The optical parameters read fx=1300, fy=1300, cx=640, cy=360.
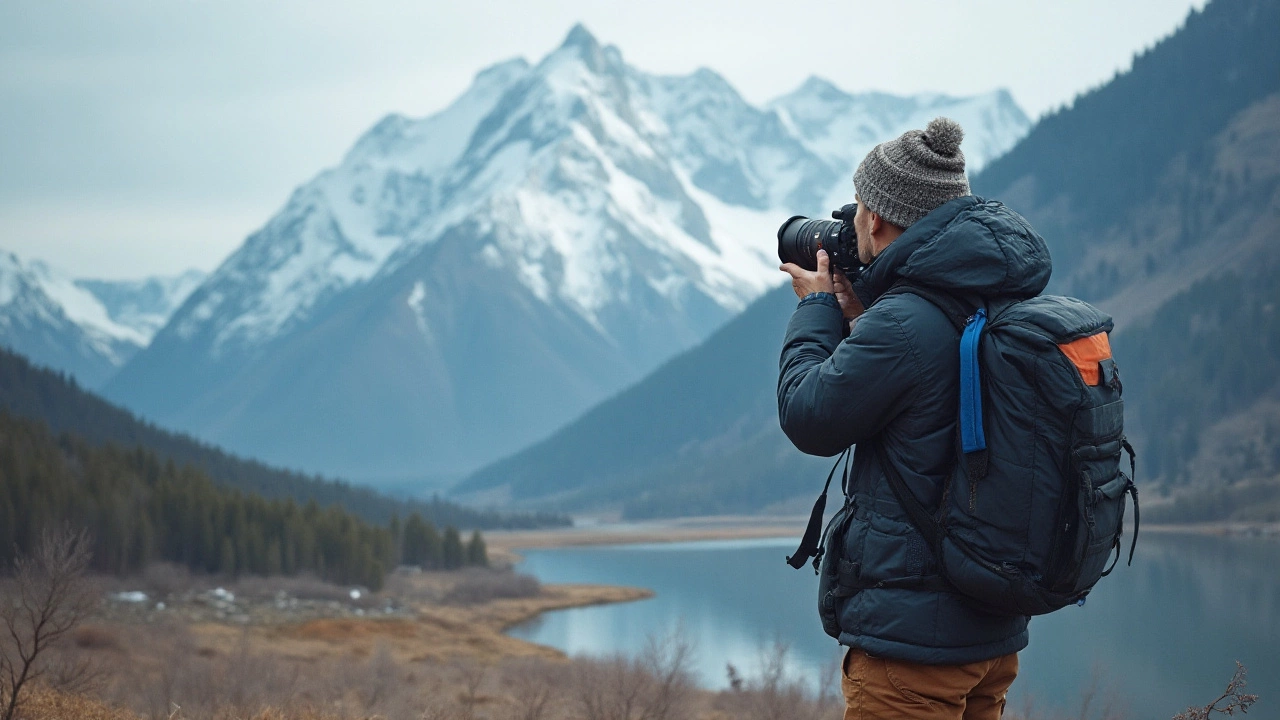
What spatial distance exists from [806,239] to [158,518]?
7134 cm

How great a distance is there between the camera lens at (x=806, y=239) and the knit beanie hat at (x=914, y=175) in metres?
0.32

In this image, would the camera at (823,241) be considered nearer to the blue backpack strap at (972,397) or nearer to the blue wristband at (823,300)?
the blue wristband at (823,300)

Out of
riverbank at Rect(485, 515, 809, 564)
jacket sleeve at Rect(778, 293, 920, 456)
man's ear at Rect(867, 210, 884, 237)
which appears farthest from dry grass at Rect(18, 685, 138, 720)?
riverbank at Rect(485, 515, 809, 564)

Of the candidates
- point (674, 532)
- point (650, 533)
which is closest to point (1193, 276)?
point (674, 532)

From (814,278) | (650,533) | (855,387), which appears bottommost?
(650,533)

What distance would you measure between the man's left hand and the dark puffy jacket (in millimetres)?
484

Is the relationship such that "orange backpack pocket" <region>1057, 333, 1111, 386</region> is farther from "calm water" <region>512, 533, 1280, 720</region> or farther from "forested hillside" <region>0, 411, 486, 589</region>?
"forested hillside" <region>0, 411, 486, 589</region>

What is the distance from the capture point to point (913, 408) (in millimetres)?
4242

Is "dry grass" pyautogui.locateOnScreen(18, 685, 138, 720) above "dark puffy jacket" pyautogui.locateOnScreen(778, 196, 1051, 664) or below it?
below

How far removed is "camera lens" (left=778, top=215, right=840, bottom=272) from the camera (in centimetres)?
482

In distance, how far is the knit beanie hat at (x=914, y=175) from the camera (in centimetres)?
441

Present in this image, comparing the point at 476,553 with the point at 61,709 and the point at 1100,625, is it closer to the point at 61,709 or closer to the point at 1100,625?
the point at 1100,625

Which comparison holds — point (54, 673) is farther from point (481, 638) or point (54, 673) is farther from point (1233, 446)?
point (1233, 446)

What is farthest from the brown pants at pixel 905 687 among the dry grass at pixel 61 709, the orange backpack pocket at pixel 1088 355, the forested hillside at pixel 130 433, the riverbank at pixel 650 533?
the forested hillside at pixel 130 433
